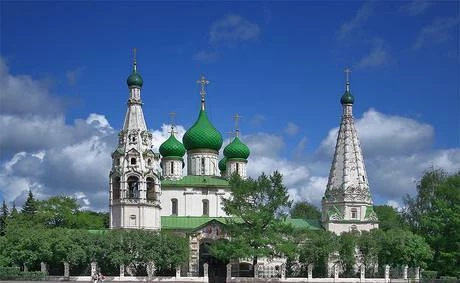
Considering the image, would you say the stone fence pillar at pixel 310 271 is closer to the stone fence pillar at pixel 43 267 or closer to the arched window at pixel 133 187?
the arched window at pixel 133 187

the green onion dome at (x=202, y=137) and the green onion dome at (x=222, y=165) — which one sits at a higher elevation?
the green onion dome at (x=202, y=137)

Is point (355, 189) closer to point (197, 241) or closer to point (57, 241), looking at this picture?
point (197, 241)

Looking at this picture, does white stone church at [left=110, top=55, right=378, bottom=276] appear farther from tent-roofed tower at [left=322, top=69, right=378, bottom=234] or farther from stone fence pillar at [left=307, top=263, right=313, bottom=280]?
stone fence pillar at [left=307, top=263, right=313, bottom=280]

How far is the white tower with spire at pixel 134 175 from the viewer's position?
205 feet

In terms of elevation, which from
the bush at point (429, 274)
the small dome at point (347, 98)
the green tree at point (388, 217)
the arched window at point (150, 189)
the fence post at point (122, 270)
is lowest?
the bush at point (429, 274)

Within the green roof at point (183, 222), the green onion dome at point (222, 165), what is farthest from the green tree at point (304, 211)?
the green roof at point (183, 222)

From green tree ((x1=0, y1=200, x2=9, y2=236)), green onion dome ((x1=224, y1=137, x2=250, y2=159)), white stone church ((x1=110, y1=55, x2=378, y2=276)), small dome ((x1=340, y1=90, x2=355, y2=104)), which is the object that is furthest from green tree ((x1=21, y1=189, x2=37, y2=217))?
small dome ((x1=340, y1=90, x2=355, y2=104))

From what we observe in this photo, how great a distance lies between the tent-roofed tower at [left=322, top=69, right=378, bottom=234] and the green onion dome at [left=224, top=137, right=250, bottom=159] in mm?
9823

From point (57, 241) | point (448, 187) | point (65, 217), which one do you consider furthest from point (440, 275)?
point (65, 217)

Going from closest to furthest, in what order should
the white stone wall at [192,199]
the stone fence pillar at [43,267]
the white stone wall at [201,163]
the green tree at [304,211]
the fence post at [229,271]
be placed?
the fence post at [229,271]
the stone fence pillar at [43,267]
the white stone wall at [192,199]
the white stone wall at [201,163]
the green tree at [304,211]

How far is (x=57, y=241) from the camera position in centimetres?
5616

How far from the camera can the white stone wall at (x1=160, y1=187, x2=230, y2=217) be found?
70.2 meters

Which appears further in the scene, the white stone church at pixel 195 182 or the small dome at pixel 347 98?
the small dome at pixel 347 98

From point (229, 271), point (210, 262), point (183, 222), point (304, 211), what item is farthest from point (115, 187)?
point (304, 211)
